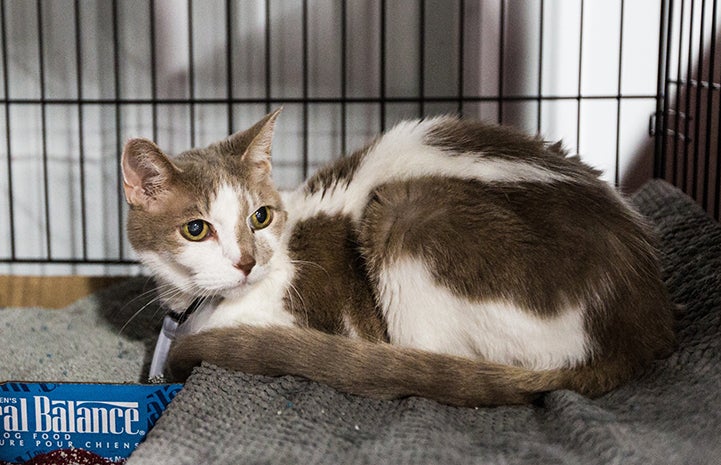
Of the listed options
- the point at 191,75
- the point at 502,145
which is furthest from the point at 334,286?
the point at 191,75

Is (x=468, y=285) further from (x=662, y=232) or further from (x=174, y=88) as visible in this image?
(x=174, y=88)

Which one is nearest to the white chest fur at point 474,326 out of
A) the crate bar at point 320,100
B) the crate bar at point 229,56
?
the crate bar at point 320,100

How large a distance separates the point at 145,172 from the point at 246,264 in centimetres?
24

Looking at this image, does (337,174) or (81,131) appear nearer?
(337,174)

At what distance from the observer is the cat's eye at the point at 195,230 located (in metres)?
1.33

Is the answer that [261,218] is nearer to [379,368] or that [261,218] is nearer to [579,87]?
[379,368]

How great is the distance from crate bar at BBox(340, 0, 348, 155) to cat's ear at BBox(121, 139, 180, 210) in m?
0.93

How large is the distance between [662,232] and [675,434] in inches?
33.2

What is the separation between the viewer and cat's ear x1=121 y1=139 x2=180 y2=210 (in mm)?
1323

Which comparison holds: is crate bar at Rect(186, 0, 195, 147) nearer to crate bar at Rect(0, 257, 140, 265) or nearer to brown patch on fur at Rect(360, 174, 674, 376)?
crate bar at Rect(0, 257, 140, 265)

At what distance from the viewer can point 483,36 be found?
235cm

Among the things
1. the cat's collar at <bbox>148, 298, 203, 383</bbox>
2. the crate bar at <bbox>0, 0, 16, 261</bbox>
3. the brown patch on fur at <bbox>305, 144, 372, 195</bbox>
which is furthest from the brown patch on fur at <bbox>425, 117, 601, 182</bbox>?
the crate bar at <bbox>0, 0, 16, 261</bbox>

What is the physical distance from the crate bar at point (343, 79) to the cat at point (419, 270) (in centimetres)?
86

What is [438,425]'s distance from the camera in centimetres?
111
